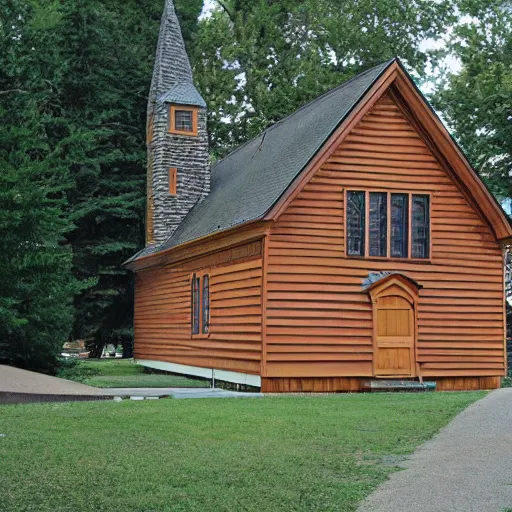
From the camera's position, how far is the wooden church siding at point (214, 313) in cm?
2109

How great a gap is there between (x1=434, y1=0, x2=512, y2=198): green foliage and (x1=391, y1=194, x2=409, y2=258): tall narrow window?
15.9 metres

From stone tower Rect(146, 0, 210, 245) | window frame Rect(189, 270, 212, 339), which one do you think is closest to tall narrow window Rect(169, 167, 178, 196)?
stone tower Rect(146, 0, 210, 245)

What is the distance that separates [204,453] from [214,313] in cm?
1308

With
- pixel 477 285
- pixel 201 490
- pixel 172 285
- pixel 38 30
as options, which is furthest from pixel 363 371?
pixel 38 30

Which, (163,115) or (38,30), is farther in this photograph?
(38,30)

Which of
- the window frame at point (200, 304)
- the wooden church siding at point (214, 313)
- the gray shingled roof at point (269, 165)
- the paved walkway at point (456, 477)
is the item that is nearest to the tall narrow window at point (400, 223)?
the gray shingled roof at point (269, 165)

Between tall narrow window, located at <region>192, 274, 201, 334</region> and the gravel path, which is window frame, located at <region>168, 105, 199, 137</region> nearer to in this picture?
tall narrow window, located at <region>192, 274, 201, 334</region>

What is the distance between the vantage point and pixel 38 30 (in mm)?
35000

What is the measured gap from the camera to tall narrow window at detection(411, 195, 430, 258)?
22234mm

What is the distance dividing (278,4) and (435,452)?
131 feet

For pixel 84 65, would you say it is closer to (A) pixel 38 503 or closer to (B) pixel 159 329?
(B) pixel 159 329

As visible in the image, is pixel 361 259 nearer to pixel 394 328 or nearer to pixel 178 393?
pixel 394 328

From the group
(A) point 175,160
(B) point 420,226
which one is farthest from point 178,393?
(A) point 175,160

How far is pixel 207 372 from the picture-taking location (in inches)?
964
